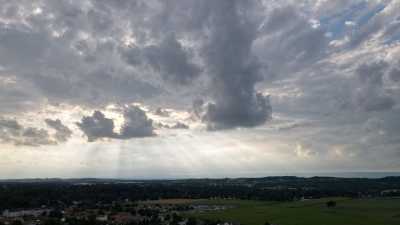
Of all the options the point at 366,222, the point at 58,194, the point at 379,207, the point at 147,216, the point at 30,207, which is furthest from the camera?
the point at 58,194

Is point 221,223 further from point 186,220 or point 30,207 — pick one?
point 30,207

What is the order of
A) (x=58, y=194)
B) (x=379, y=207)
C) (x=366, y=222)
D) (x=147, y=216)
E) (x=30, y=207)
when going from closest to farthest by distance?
(x=366, y=222) → (x=147, y=216) → (x=379, y=207) → (x=30, y=207) → (x=58, y=194)

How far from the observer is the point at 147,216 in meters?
101

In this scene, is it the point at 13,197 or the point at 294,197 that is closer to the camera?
the point at 13,197

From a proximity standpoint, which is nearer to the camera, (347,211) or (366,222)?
(366,222)

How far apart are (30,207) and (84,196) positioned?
108 feet

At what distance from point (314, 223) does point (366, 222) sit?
1034 centimetres

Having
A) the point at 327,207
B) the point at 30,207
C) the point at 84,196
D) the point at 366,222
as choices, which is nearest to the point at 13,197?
the point at 30,207

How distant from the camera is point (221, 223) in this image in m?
91.1

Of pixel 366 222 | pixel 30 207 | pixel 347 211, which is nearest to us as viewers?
pixel 366 222

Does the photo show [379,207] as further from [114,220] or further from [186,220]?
[114,220]

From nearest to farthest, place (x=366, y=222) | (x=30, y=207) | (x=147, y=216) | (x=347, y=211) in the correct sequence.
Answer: (x=366, y=222)
(x=147, y=216)
(x=347, y=211)
(x=30, y=207)

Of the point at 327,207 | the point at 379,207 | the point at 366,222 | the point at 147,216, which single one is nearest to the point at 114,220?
the point at 147,216

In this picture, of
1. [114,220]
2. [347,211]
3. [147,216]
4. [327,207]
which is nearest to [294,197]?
[327,207]
